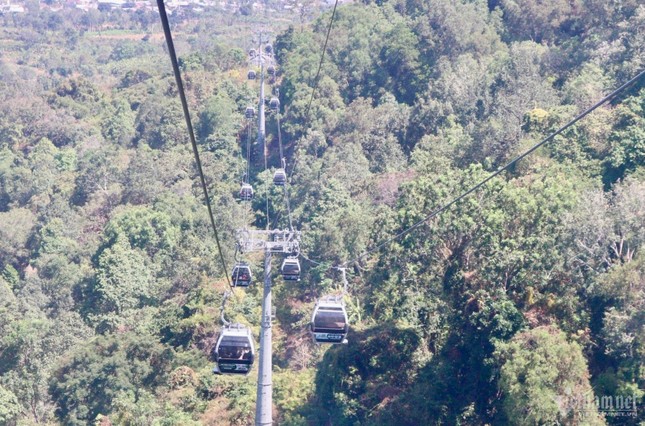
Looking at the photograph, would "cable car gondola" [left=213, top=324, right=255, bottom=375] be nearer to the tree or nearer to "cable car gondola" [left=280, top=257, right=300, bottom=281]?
"cable car gondola" [left=280, top=257, right=300, bottom=281]

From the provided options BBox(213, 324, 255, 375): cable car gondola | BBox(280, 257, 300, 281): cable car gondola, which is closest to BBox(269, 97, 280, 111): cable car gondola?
BBox(280, 257, 300, 281): cable car gondola

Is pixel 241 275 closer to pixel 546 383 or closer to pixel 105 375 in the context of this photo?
pixel 105 375

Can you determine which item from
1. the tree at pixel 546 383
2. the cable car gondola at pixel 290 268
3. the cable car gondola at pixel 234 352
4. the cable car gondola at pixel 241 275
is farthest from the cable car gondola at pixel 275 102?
the cable car gondola at pixel 234 352

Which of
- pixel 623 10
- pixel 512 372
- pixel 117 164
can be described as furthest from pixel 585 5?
pixel 512 372

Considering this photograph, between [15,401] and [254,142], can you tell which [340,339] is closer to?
[15,401]

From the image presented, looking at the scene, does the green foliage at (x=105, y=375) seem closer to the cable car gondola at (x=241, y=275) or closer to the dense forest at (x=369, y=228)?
the dense forest at (x=369, y=228)

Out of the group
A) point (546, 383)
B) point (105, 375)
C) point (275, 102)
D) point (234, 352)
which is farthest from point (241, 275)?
point (275, 102)
